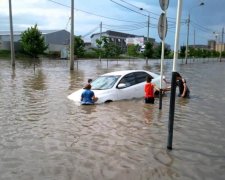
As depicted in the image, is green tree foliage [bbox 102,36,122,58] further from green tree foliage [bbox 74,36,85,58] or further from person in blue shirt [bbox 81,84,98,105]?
person in blue shirt [bbox 81,84,98,105]

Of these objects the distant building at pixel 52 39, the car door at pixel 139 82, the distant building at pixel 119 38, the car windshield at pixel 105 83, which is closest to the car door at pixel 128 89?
the car door at pixel 139 82

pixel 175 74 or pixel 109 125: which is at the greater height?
pixel 175 74

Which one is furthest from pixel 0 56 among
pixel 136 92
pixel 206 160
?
pixel 206 160

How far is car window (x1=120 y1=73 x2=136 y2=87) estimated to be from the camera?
14812mm

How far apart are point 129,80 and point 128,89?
1.51 ft

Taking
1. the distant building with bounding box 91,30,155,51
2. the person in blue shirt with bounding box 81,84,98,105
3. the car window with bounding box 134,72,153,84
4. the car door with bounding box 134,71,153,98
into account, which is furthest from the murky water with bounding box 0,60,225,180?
the distant building with bounding box 91,30,155,51

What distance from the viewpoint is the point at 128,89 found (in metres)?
14.8

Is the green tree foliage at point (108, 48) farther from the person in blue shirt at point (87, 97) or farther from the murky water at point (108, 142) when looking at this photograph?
the person in blue shirt at point (87, 97)

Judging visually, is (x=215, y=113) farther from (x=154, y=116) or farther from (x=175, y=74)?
(x=175, y=74)

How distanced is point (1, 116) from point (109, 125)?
3540 mm

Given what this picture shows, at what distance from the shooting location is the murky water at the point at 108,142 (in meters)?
6.43

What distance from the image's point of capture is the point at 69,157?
722 centimetres

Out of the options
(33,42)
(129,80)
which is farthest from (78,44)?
(129,80)

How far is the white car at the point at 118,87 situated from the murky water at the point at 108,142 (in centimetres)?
42
